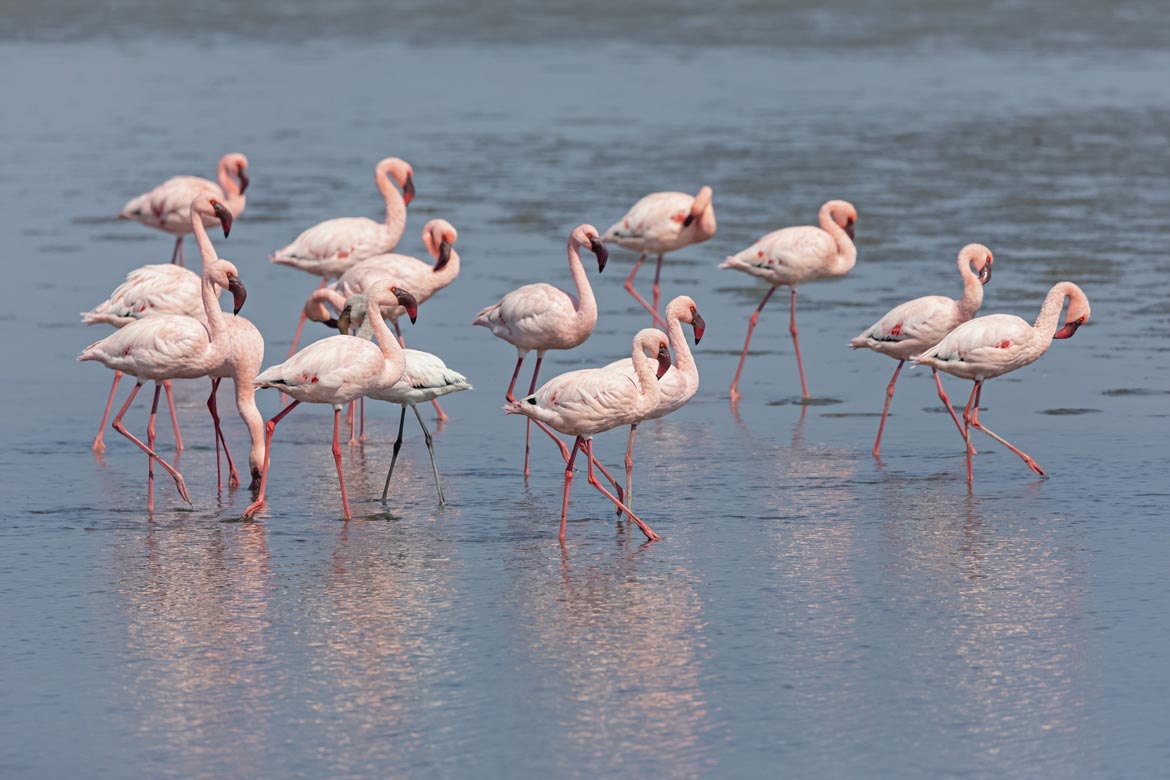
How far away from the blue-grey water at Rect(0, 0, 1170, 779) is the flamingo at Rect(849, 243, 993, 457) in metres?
0.48

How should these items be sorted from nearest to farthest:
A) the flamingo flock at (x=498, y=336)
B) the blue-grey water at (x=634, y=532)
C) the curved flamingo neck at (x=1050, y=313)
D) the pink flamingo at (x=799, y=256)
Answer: the blue-grey water at (x=634, y=532) → the flamingo flock at (x=498, y=336) → the curved flamingo neck at (x=1050, y=313) → the pink flamingo at (x=799, y=256)

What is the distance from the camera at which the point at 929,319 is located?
10.5 meters

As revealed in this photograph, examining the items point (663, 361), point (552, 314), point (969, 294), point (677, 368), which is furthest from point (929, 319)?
point (663, 361)

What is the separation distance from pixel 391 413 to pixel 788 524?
148 inches

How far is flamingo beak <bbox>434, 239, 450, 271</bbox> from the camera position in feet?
37.5

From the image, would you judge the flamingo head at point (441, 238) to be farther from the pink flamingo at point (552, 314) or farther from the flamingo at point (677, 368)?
the flamingo at point (677, 368)

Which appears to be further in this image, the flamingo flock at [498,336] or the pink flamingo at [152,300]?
the pink flamingo at [152,300]

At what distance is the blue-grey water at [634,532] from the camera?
5941 millimetres

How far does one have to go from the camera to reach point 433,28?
39625mm

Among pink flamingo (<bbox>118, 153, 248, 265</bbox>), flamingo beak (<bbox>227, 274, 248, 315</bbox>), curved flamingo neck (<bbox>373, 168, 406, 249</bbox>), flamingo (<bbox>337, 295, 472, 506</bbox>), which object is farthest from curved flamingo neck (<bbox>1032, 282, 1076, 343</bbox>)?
pink flamingo (<bbox>118, 153, 248, 265</bbox>)

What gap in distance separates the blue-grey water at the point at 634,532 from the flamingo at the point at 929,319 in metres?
0.48

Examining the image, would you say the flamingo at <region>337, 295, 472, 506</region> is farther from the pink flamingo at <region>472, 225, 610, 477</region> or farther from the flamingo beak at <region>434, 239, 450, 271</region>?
the flamingo beak at <region>434, 239, 450, 271</region>

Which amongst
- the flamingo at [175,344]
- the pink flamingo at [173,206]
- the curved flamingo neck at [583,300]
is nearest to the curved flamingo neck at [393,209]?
the pink flamingo at [173,206]

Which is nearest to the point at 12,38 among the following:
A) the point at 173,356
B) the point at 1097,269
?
the point at 1097,269
